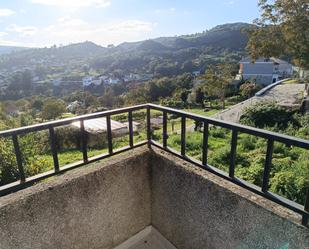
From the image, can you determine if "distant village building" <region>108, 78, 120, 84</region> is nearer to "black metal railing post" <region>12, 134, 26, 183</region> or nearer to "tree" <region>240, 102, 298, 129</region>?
"tree" <region>240, 102, 298, 129</region>

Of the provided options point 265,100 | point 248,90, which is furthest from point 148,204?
point 248,90

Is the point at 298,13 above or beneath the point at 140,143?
above

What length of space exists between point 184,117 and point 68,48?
484 feet

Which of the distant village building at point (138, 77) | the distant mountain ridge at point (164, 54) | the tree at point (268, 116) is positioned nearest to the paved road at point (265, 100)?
the tree at point (268, 116)

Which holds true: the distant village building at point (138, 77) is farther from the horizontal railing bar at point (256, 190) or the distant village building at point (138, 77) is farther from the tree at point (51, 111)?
the horizontal railing bar at point (256, 190)

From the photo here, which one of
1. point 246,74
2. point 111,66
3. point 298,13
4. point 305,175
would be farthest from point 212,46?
point 305,175

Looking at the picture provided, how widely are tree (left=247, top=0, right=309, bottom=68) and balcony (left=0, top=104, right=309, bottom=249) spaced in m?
9.84

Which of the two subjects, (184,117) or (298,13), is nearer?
(184,117)

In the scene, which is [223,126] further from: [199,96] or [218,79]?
[199,96]

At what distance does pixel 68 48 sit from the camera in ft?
440

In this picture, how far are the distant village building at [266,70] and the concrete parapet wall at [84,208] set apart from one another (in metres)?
38.3

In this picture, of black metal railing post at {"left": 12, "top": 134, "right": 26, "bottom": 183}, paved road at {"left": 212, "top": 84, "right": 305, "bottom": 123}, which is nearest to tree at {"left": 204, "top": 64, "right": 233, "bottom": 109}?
paved road at {"left": 212, "top": 84, "right": 305, "bottom": 123}

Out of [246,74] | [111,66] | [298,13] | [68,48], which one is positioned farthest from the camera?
[68,48]

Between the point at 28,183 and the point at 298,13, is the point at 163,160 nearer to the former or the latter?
the point at 28,183
